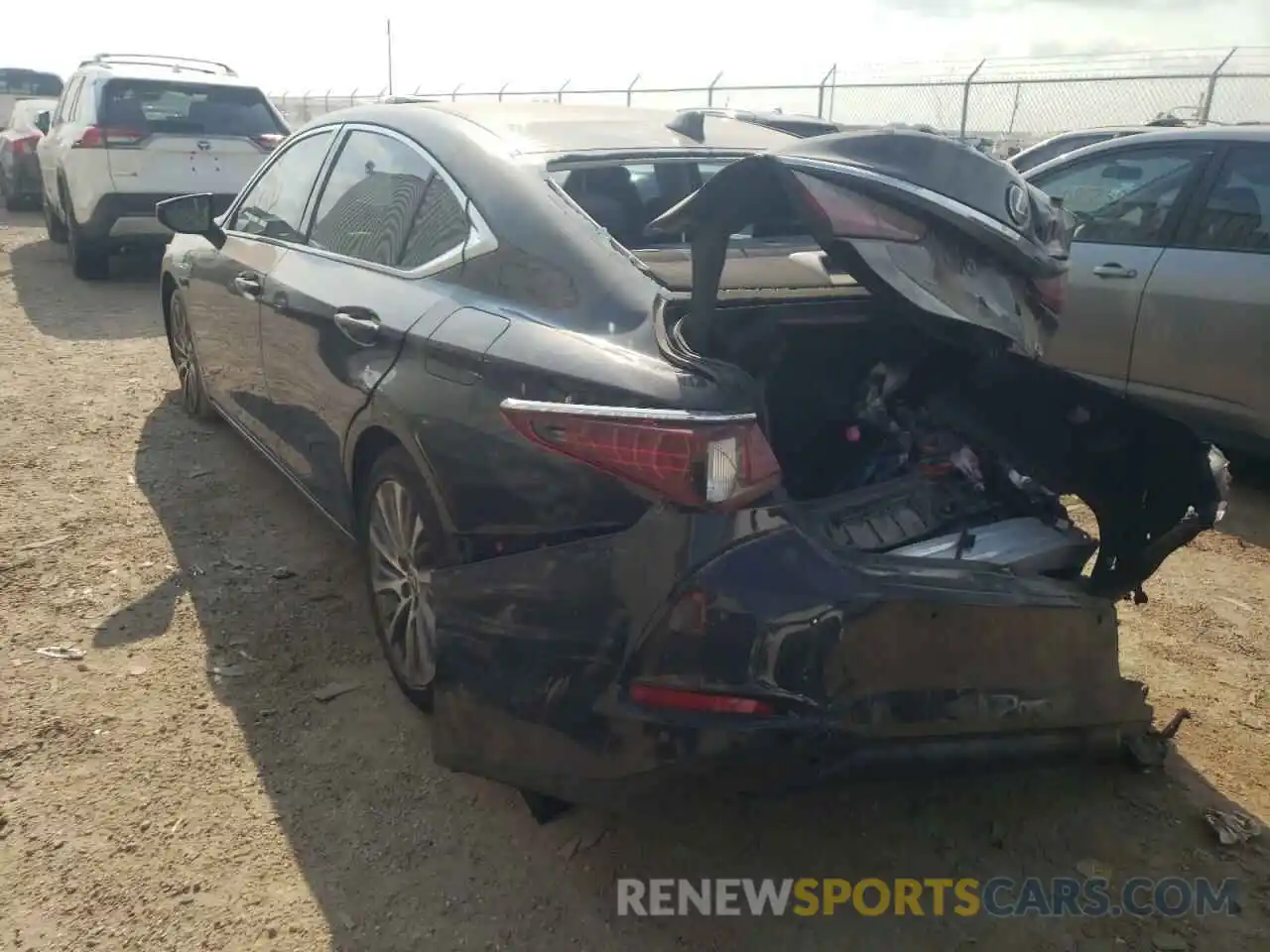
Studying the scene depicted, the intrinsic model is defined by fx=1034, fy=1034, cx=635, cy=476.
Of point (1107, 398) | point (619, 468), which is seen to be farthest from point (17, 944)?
point (1107, 398)

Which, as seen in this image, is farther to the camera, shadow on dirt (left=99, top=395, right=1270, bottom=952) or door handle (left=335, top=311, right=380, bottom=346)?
door handle (left=335, top=311, right=380, bottom=346)

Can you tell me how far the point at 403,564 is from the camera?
290 cm

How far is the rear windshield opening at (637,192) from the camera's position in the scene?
2.73 m

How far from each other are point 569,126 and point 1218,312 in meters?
3.12

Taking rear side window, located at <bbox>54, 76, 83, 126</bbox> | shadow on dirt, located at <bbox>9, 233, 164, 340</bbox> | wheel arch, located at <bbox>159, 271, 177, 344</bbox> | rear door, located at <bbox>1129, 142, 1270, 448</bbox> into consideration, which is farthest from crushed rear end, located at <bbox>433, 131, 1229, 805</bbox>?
rear side window, located at <bbox>54, 76, 83, 126</bbox>

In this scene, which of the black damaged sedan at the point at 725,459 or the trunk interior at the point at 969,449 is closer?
the black damaged sedan at the point at 725,459

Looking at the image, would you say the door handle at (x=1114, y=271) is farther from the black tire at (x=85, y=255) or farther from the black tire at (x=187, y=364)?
the black tire at (x=85, y=255)

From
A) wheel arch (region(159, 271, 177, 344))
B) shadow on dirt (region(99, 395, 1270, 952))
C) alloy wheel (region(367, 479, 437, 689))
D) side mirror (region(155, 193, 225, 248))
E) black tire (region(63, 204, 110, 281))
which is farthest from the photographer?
black tire (region(63, 204, 110, 281))

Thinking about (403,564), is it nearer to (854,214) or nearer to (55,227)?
(854,214)

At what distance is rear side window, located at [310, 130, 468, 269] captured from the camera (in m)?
2.81

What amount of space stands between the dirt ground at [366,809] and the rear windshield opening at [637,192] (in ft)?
4.93

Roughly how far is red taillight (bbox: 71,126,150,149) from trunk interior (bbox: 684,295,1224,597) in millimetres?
8133

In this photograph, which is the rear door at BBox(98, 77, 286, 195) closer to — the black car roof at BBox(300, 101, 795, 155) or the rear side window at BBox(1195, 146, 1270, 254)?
the black car roof at BBox(300, 101, 795, 155)

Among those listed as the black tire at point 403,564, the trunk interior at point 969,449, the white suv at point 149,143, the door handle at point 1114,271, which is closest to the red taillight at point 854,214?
the trunk interior at point 969,449
